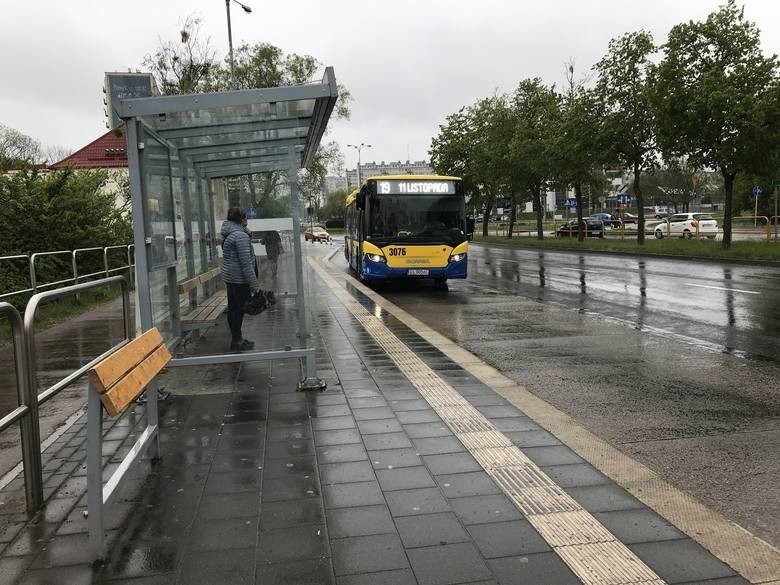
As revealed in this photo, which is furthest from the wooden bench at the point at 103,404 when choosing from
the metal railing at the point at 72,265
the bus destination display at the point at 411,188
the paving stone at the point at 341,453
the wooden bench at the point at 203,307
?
the bus destination display at the point at 411,188

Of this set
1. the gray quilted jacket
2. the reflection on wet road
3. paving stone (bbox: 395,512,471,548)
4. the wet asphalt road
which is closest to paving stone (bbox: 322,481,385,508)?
paving stone (bbox: 395,512,471,548)

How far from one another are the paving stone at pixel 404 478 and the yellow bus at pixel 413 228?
11234mm

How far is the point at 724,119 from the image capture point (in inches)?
808

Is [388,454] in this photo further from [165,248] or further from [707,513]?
[165,248]

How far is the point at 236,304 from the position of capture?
7.57 m

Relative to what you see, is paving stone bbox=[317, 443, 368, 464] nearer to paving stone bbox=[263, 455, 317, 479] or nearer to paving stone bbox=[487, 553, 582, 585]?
paving stone bbox=[263, 455, 317, 479]

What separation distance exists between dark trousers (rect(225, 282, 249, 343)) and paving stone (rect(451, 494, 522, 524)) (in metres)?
4.60

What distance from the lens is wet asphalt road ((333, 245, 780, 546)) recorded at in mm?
4074

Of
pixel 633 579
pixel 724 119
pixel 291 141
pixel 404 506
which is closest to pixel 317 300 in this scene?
pixel 291 141

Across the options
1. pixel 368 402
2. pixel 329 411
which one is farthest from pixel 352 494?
pixel 368 402

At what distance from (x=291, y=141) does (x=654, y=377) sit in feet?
14.6

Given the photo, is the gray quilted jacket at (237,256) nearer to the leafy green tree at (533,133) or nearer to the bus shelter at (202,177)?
the bus shelter at (202,177)

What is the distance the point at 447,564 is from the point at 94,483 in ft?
5.38

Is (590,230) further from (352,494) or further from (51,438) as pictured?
(352,494)
